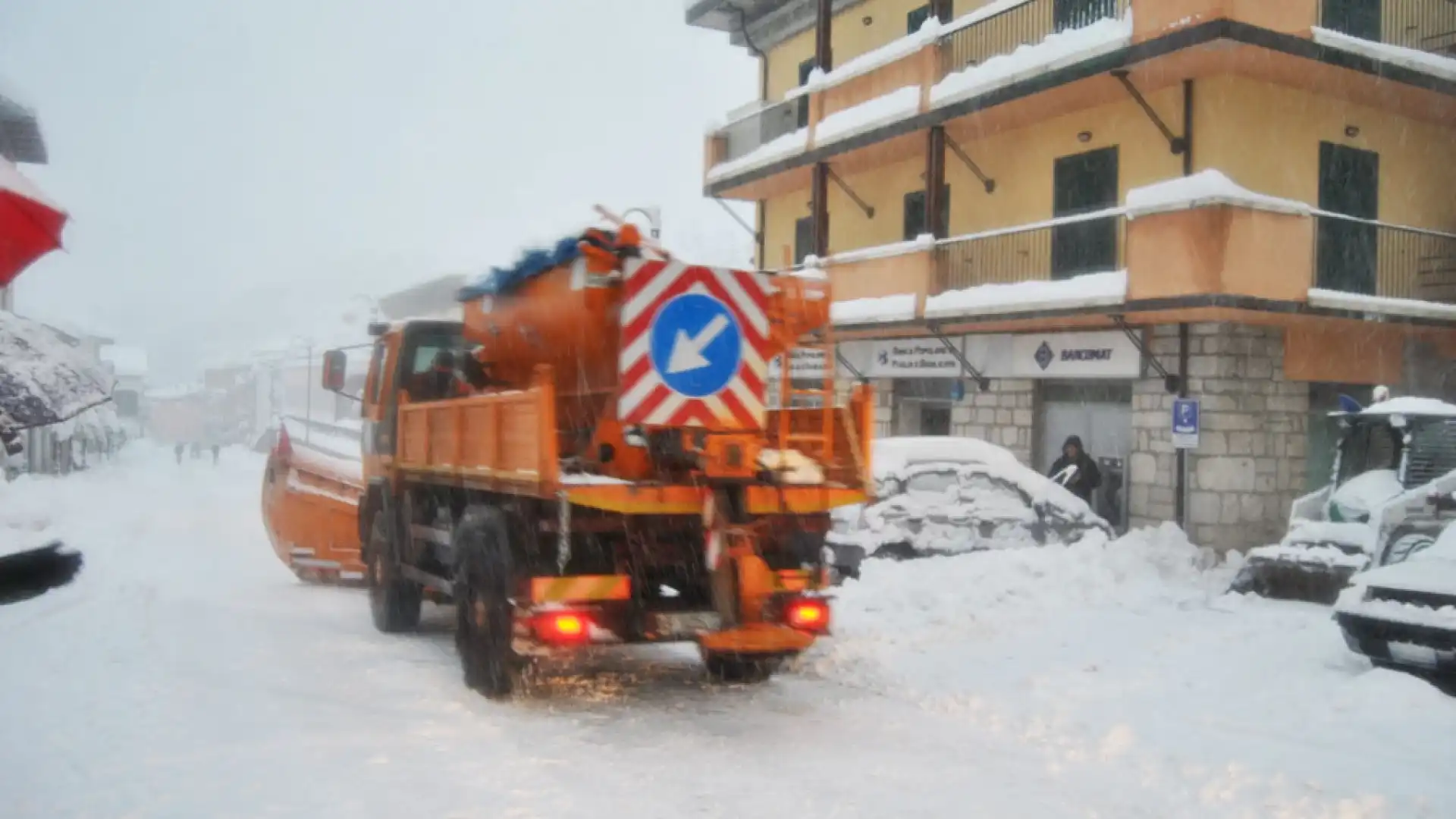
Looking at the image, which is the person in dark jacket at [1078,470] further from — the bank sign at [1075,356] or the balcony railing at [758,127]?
the balcony railing at [758,127]

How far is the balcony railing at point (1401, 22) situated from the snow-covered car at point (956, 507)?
8.00 meters

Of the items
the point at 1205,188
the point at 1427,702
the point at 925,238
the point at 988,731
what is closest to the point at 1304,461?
the point at 1205,188

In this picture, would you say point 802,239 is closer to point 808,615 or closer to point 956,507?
point 956,507

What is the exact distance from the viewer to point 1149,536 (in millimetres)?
14070

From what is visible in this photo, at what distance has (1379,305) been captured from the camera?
15172mm

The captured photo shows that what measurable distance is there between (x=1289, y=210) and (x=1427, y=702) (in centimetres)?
835

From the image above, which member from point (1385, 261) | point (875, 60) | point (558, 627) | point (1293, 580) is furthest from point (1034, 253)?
point (558, 627)

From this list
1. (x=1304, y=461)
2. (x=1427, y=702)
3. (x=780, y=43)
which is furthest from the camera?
(x=780, y=43)

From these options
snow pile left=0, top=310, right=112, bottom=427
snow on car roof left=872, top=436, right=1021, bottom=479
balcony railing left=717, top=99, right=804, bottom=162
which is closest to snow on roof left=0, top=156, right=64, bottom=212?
snow pile left=0, top=310, right=112, bottom=427

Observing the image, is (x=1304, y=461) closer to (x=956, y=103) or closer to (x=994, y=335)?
(x=994, y=335)

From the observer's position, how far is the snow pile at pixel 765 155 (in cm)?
2177

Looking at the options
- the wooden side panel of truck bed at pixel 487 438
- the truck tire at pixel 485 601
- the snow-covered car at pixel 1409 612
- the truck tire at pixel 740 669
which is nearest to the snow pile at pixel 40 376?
the wooden side panel of truck bed at pixel 487 438

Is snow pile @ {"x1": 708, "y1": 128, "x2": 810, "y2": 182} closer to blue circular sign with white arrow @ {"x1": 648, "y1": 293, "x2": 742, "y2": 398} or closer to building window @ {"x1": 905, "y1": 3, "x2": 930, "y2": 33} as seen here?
building window @ {"x1": 905, "y1": 3, "x2": 930, "y2": 33}

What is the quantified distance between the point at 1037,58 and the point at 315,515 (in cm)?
1071
